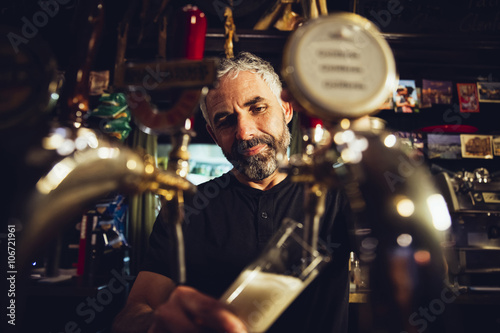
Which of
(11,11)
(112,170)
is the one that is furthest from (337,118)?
Result: (11,11)

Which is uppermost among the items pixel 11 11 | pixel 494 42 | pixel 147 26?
pixel 11 11

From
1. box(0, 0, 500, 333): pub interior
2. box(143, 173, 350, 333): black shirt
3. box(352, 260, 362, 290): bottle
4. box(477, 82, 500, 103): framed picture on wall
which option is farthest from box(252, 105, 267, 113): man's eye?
box(477, 82, 500, 103): framed picture on wall

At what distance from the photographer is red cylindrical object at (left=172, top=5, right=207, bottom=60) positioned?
1.75ft

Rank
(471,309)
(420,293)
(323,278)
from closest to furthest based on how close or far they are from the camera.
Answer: (420,293) < (323,278) < (471,309)

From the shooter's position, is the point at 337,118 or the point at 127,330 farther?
the point at 127,330

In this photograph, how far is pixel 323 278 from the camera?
1.25 m

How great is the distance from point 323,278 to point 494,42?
254 centimetres

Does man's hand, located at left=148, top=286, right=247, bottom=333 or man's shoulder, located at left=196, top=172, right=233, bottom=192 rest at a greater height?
man's shoulder, located at left=196, top=172, right=233, bottom=192

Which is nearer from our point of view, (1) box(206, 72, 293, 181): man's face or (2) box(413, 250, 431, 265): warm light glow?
(2) box(413, 250, 431, 265): warm light glow

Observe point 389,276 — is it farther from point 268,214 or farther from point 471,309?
point 471,309

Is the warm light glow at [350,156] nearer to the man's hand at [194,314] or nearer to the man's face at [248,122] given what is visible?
the man's hand at [194,314]

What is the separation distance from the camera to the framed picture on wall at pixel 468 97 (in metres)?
2.75

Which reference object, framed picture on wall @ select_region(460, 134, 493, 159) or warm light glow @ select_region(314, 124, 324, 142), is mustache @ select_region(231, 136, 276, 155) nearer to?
warm light glow @ select_region(314, 124, 324, 142)

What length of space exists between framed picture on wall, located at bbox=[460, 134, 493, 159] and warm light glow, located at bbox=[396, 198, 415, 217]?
2750 millimetres
